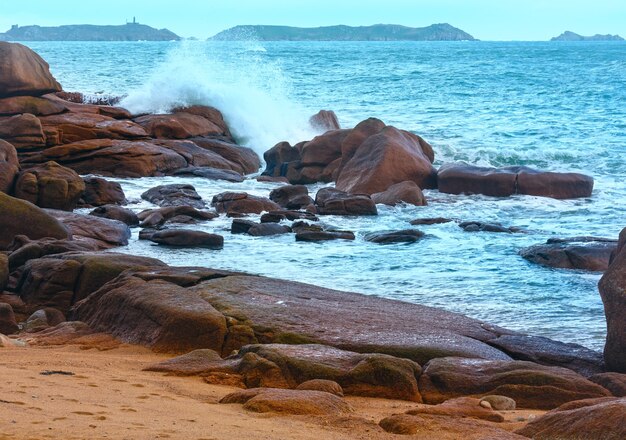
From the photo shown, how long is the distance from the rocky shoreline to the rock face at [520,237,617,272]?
28 millimetres

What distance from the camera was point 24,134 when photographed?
63.1 ft

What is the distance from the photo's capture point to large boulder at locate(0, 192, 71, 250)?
1218cm

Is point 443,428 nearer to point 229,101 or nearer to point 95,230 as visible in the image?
point 95,230

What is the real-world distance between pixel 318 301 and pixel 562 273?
15.1 feet

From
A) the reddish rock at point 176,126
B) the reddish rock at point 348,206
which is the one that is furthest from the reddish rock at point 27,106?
the reddish rock at point 348,206

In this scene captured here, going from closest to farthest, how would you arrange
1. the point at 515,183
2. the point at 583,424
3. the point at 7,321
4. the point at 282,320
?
the point at 583,424 < the point at 282,320 < the point at 7,321 < the point at 515,183

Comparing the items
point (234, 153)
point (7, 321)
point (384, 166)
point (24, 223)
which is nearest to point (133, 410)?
point (7, 321)

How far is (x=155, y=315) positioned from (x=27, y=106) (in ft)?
47.1

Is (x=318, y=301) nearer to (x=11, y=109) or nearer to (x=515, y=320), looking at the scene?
(x=515, y=320)

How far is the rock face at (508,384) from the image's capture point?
6.55 m

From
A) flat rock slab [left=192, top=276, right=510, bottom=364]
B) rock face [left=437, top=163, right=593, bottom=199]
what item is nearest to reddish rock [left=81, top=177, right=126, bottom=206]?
rock face [left=437, top=163, right=593, bottom=199]

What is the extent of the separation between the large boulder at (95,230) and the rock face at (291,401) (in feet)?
24.7

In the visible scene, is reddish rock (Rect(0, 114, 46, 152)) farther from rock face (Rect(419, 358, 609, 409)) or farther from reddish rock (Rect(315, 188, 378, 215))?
rock face (Rect(419, 358, 609, 409))

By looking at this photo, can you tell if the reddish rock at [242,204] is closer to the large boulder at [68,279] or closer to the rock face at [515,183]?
the rock face at [515,183]
